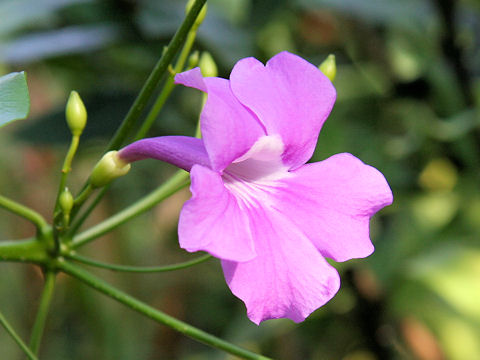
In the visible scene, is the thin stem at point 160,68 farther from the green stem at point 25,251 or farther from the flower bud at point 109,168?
the green stem at point 25,251

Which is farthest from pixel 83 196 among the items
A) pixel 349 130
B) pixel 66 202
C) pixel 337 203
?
pixel 349 130

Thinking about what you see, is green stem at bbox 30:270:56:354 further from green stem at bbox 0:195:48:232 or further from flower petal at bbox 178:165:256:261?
flower petal at bbox 178:165:256:261

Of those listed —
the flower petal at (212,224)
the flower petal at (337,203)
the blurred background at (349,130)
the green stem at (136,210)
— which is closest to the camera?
the flower petal at (212,224)

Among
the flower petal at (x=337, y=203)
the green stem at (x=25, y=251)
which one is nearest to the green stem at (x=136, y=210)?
the green stem at (x=25, y=251)

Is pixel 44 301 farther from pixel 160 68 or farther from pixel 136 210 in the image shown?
pixel 160 68

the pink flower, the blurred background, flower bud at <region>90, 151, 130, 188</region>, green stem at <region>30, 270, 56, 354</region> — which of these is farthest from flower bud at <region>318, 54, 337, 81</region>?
the blurred background

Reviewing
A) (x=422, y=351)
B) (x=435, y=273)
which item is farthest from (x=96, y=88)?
(x=422, y=351)
